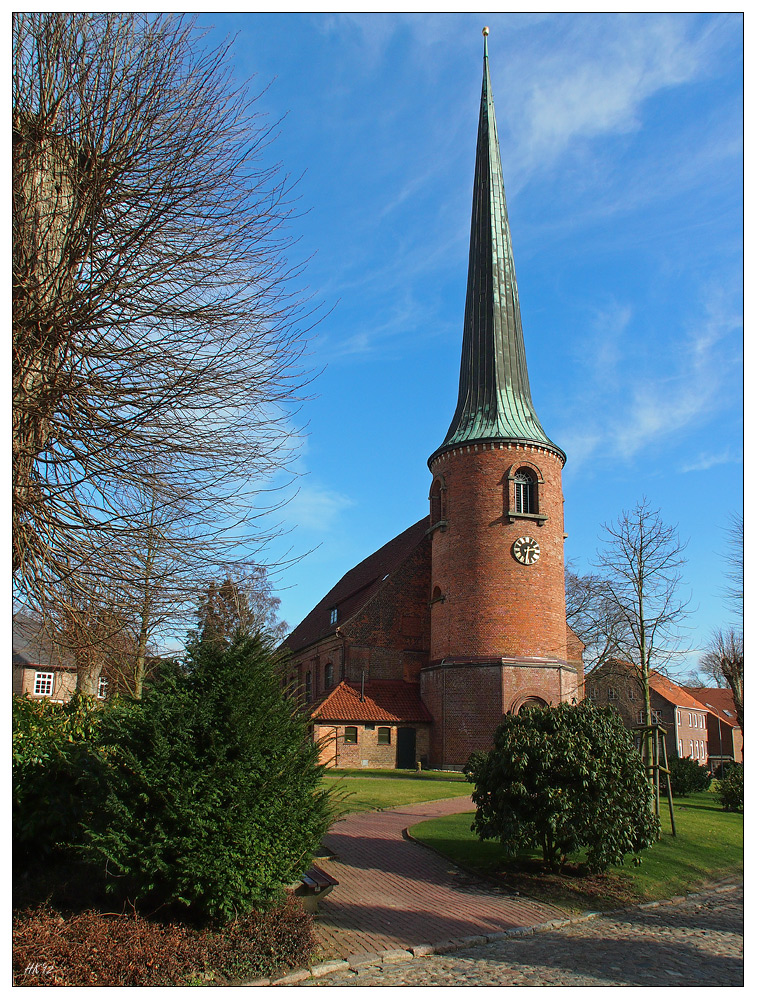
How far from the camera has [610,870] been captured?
11555 mm

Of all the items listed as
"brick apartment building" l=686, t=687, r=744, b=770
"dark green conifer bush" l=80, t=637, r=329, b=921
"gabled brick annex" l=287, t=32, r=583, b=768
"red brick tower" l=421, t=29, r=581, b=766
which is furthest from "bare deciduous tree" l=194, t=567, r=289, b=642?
"brick apartment building" l=686, t=687, r=744, b=770

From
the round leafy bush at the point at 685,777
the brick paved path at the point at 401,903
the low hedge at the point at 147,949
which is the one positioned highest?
the low hedge at the point at 147,949

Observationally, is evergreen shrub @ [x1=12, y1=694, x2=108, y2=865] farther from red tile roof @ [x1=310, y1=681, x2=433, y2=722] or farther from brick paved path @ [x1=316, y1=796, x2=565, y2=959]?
red tile roof @ [x1=310, y1=681, x2=433, y2=722]

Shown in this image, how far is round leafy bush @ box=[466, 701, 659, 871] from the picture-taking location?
1045 cm

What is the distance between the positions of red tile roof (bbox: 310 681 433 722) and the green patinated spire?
10.3m

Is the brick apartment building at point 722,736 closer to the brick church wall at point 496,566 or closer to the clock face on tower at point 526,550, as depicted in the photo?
the brick church wall at point 496,566

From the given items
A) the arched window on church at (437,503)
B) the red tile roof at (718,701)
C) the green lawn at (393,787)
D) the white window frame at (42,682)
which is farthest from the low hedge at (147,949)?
the red tile roof at (718,701)

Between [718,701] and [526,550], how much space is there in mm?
62064

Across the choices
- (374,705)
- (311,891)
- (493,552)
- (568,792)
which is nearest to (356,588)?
(374,705)

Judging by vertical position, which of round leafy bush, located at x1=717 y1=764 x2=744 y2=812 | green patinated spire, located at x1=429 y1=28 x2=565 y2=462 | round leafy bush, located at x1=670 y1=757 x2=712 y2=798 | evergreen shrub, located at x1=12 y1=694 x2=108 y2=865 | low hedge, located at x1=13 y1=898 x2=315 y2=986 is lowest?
round leafy bush, located at x1=670 y1=757 x2=712 y2=798

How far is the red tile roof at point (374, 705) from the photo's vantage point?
99.1 ft

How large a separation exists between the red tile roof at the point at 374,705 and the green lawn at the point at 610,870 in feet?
47.3

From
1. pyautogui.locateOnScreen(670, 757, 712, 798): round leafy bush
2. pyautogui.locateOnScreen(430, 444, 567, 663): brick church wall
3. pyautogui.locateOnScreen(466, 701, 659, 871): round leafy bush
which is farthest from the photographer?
pyautogui.locateOnScreen(430, 444, 567, 663): brick church wall

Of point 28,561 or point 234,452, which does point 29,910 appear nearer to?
point 28,561
